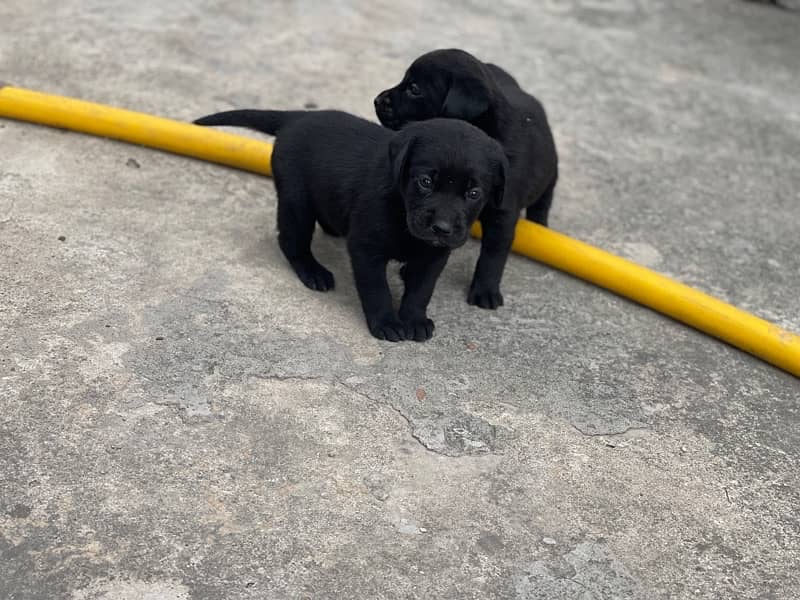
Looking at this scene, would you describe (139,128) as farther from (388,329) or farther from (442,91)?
(388,329)

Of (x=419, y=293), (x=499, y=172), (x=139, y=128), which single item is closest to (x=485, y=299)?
(x=419, y=293)

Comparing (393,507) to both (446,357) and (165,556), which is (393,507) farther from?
(446,357)

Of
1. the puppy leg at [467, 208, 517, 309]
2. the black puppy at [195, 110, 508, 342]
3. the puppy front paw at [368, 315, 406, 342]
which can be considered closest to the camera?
the black puppy at [195, 110, 508, 342]

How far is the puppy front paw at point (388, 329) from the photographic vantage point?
14.3 feet

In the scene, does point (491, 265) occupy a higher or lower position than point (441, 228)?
lower

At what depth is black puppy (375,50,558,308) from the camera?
185 inches

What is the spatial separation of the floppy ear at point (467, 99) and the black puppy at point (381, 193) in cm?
29

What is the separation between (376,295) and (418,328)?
0.21 meters

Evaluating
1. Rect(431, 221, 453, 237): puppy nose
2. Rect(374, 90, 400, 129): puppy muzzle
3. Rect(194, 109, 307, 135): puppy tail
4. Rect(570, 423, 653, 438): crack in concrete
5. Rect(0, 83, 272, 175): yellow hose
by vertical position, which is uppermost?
Rect(431, 221, 453, 237): puppy nose

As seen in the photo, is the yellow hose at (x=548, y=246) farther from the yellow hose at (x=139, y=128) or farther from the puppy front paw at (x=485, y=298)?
the puppy front paw at (x=485, y=298)

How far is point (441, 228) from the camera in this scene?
405 centimetres

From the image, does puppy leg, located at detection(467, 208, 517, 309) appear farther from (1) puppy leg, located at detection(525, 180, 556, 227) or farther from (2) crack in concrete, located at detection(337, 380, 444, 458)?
(2) crack in concrete, located at detection(337, 380, 444, 458)

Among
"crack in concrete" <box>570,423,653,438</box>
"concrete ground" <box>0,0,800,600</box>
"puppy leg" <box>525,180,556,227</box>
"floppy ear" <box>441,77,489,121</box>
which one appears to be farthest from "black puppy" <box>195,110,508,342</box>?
"puppy leg" <box>525,180,556,227</box>

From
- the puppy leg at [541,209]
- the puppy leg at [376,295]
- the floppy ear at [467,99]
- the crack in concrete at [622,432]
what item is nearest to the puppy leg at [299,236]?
the puppy leg at [376,295]
